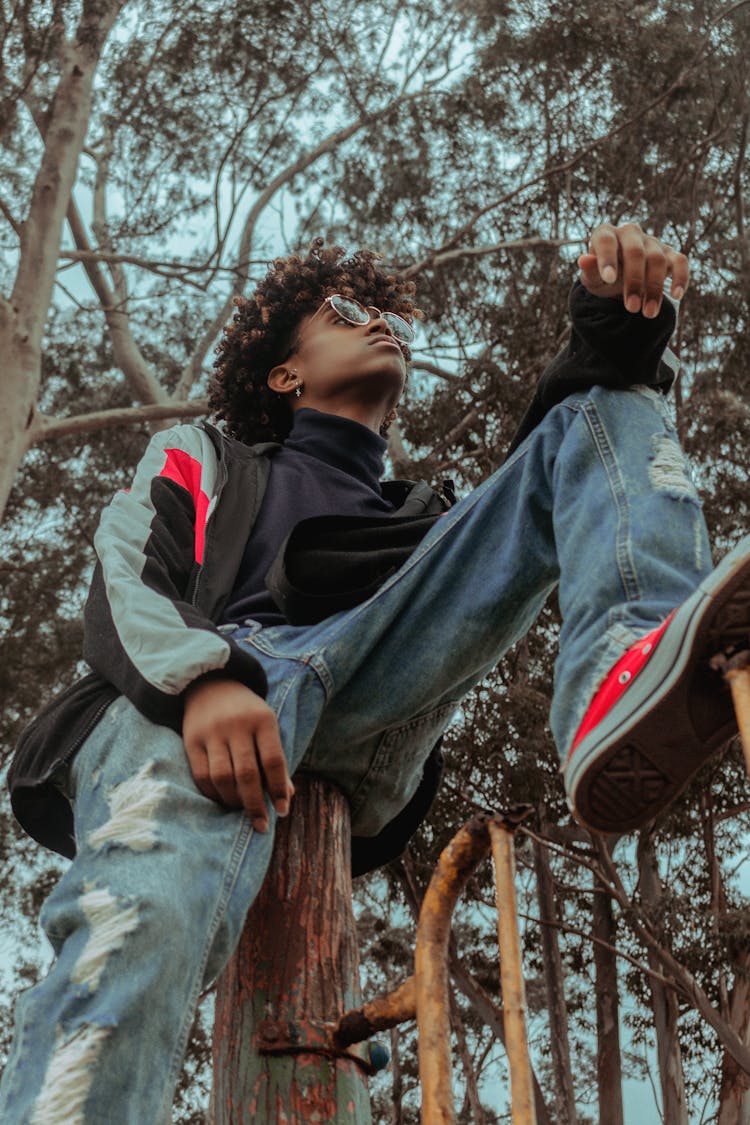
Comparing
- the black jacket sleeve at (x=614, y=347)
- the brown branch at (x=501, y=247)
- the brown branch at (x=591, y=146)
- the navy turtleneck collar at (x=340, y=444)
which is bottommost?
the black jacket sleeve at (x=614, y=347)

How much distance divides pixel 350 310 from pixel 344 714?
1067mm

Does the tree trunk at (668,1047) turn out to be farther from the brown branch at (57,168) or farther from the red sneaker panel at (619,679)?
the red sneaker panel at (619,679)

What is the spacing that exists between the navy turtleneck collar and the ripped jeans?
0.57 metres

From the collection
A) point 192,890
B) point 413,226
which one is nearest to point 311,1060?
point 192,890

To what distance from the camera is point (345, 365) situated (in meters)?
2.47

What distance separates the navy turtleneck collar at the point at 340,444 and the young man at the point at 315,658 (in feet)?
0.20

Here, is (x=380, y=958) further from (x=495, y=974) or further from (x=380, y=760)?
(x=380, y=760)

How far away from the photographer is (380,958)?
396 inches

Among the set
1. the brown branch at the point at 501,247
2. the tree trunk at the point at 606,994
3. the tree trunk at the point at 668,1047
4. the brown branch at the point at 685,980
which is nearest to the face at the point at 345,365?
the brown branch at the point at 685,980

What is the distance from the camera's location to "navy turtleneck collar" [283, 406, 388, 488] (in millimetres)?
2334

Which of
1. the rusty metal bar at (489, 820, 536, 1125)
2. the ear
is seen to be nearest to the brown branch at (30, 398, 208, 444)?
the ear

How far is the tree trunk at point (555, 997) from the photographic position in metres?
8.22

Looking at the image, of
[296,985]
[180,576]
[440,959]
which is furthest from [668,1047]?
[440,959]

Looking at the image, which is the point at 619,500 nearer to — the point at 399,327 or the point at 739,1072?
the point at 399,327
